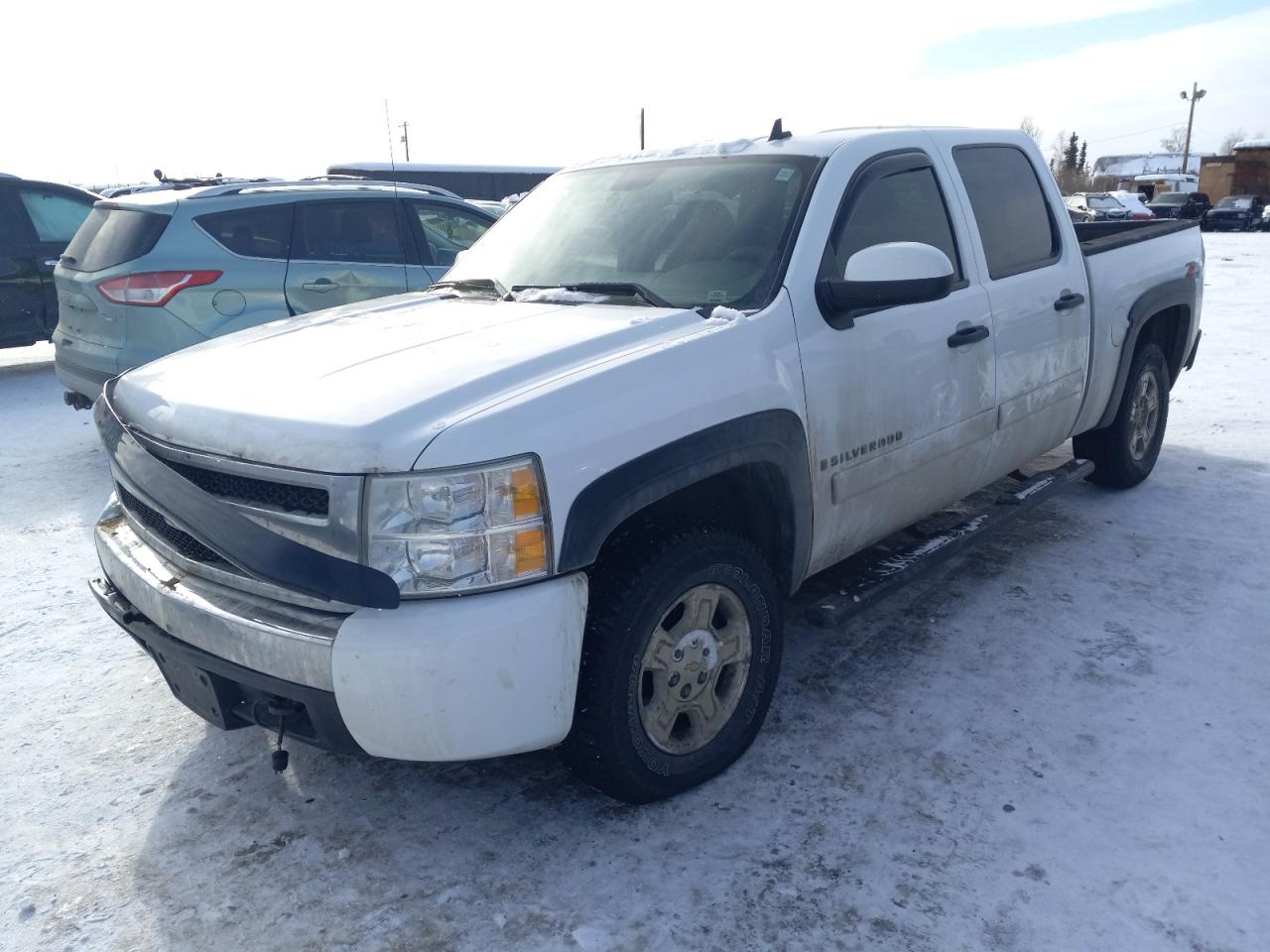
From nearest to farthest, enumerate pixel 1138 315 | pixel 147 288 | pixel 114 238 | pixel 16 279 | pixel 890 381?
1. pixel 890 381
2. pixel 1138 315
3. pixel 147 288
4. pixel 114 238
5. pixel 16 279

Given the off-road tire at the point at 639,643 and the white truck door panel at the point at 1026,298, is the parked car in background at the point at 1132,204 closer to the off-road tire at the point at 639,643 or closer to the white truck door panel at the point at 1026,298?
the white truck door panel at the point at 1026,298

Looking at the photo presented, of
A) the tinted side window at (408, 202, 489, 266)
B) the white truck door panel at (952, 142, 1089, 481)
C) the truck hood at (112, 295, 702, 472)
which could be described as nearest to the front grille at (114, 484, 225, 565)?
the truck hood at (112, 295, 702, 472)

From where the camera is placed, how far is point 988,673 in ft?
12.0

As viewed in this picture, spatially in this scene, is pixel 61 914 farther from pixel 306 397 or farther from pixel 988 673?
pixel 988 673

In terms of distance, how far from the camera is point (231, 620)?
2539mm

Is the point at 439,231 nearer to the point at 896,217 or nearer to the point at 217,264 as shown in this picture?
the point at 217,264

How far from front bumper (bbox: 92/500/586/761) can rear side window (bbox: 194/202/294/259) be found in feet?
14.8

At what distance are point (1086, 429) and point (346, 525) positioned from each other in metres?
3.92

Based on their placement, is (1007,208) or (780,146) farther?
(1007,208)

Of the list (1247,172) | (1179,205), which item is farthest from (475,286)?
(1247,172)

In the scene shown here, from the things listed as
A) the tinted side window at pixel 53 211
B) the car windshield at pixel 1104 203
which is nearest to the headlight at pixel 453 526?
the tinted side window at pixel 53 211

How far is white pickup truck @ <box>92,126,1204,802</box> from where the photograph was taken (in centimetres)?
237

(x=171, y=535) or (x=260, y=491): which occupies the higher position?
(x=260, y=491)

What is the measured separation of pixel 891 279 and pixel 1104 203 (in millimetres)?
33905
